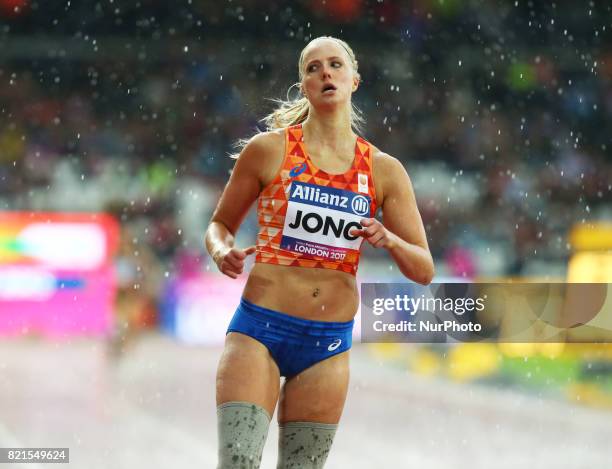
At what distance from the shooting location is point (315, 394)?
3049mm

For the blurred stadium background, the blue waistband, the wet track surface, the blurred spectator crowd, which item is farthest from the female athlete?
the blurred spectator crowd

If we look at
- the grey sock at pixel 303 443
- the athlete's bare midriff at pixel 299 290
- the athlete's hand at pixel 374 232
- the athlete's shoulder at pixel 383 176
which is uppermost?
the athlete's shoulder at pixel 383 176

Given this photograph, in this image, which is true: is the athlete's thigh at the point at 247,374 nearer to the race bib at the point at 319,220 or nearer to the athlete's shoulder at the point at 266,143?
the race bib at the point at 319,220

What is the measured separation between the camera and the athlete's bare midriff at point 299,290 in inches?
119

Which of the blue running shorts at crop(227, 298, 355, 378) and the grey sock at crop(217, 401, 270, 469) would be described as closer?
the grey sock at crop(217, 401, 270, 469)

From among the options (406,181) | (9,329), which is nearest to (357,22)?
(9,329)

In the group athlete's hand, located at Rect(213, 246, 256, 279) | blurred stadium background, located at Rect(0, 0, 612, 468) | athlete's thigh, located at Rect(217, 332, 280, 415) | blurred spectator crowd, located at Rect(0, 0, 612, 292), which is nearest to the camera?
athlete's hand, located at Rect(213, 246, 256, 279)

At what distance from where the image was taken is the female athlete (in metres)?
3.02

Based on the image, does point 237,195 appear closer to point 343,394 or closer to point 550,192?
point 343,394

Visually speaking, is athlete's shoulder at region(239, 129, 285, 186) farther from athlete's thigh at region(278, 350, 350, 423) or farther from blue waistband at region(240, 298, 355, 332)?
athlete's thigh at region(278, 350, 350, 423)

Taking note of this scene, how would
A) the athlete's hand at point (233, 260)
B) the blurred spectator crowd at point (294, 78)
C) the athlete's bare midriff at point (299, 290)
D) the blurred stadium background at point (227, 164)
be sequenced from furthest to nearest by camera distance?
the blurred spectator crowd at point (294, 78) → the blurred stadium background at point (227, 164) → the athlete's bare midriff at point (299, 290) → the athlete's hand at point (233, 260)

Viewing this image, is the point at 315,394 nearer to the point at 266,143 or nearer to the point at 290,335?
the point at 290,335

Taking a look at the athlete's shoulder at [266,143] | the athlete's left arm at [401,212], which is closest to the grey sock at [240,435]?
the athlete's left arm at [401,212]

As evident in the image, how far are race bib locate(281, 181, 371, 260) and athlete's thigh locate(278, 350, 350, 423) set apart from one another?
350mm
